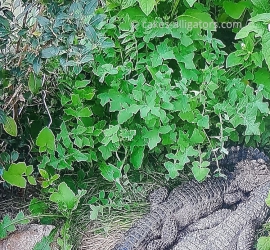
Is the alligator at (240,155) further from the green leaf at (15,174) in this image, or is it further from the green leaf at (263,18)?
the green leaf at (15,174)

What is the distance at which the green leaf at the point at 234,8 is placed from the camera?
1.77 meters

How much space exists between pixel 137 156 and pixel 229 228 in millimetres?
414

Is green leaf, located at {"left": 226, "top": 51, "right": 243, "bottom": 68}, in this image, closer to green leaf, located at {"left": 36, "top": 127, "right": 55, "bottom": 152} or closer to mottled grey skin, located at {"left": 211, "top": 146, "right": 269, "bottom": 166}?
mottled grey skin, located at {"left": 211, "top": 146, "right": 269, "bottom": 166}

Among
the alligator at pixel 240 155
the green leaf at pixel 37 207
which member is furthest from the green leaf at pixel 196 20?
the green leaf at pixel 37 207

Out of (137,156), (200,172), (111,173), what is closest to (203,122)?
(200,172)

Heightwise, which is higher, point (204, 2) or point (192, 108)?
point (204, 2)

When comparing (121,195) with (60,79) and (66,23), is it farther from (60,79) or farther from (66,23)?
(66,23)

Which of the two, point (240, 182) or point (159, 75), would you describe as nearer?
point (159, 75)

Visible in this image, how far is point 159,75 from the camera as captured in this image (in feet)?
5.49

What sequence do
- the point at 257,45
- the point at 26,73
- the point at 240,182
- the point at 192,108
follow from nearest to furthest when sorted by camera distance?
the point at 26,73, the point at 192,108, the point at 257,45, the point at 240,182

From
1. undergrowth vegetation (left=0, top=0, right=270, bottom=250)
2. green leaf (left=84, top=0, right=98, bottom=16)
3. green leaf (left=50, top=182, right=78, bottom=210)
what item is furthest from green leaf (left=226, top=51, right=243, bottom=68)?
green leaf (left=50, top=182, right=78, bottom=210)

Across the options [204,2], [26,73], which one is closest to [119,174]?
[26,73]

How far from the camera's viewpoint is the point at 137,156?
1.83m

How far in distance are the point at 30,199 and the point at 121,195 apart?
354mm
